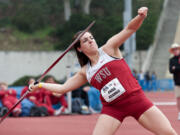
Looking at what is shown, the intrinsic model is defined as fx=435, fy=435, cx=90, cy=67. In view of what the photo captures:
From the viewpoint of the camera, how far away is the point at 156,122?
16.1 feet

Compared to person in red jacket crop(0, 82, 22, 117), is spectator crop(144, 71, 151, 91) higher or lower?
lower

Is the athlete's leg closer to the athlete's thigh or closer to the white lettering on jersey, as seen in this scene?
the athlete's thigh

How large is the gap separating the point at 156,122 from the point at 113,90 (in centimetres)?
→ 61

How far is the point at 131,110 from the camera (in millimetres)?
5043

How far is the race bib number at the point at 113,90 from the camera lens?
5016 mm

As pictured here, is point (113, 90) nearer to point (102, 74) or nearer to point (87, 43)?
point (102, 74)

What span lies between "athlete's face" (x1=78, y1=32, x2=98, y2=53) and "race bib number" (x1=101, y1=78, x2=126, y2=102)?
45 cm

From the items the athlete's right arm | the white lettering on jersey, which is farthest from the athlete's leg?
the athlete's right arm

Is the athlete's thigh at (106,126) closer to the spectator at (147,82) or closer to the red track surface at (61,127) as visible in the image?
the red track surface at (61,127)

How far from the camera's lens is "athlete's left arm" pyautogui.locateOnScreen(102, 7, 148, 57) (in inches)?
188

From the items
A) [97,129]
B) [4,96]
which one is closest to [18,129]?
[4,96]

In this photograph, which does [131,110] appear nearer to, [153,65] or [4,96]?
[4,96]

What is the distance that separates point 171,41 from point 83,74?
109 feet

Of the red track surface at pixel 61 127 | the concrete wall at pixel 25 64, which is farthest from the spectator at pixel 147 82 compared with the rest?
the red track surface at pixel 61 127
